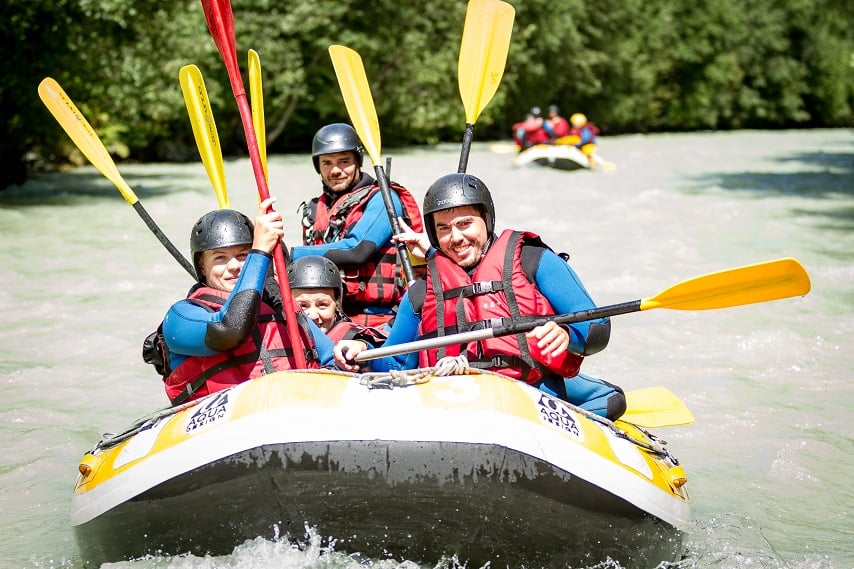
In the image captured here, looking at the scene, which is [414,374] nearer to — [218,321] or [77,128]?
[218,321]

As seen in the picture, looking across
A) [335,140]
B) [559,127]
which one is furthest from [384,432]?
[559,127]

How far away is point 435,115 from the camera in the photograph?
2353cm

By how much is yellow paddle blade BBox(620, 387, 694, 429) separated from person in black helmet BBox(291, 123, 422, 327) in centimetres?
122

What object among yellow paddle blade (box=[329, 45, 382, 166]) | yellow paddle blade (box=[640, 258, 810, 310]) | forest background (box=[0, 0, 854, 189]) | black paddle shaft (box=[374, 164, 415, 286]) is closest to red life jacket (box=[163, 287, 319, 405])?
black paddle shaft (box=[374, 164, 415, 286])

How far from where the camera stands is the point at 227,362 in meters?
3.32

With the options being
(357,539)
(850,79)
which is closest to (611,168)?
(357,539)

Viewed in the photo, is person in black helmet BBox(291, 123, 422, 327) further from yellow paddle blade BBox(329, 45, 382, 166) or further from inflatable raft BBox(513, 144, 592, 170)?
inflatable raft BBox(513, 144, 592, 170)

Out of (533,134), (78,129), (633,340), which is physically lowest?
(533,134)

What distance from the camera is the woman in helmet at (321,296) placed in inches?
151

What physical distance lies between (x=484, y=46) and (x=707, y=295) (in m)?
2.30

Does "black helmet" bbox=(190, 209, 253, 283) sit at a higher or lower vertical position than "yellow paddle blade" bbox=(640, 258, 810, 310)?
higher

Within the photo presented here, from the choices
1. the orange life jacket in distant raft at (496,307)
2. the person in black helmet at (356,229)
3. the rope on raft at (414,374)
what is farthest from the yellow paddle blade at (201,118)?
the rope on raft at (414,374)

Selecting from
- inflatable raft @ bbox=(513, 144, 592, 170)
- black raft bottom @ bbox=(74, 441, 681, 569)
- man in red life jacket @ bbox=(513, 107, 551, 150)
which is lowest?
inflatable raft @ bbox=(513, 144, 592, 170)

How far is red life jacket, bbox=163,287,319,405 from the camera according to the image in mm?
3311
